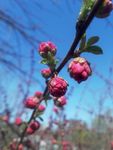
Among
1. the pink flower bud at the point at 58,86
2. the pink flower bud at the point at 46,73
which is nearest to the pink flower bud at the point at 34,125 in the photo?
the pink flower bud at the point at 46,73

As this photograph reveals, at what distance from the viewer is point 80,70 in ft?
3.16

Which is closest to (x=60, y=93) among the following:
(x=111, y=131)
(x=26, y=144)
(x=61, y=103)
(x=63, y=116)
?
(x=61, y=103)

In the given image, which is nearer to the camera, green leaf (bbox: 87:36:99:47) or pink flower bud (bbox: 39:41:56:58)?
green leaf (bbox: 87:36:99:47)

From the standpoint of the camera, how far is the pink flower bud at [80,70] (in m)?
0.96

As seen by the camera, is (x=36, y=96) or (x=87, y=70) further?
(x=36, y=96)

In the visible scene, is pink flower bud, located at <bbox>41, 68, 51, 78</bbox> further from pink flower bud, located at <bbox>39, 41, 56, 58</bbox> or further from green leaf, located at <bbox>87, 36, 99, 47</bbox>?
green leaf, located at <bbox>87, 36, 99, 47</bbox>

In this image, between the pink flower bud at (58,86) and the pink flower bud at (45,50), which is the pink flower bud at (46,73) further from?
the pink flower bud at (58,86)

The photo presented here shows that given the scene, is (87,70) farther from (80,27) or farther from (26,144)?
(26,144)

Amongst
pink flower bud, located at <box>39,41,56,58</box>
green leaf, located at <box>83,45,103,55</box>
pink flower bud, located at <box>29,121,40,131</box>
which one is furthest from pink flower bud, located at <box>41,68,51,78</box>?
pink flower bud, located at <box>29,121,40,131</box>

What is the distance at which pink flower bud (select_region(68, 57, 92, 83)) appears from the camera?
956 mm

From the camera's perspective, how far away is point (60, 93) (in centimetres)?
98

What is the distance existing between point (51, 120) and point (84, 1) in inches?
148

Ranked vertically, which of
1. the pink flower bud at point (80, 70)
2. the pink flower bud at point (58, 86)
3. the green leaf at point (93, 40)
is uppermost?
the green leaf at point (93, 40)

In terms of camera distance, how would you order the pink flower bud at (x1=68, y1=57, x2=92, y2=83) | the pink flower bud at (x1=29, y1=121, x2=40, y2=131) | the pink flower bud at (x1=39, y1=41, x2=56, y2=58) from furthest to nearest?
the pink flower bud at (x1=29, y1=121, x2=40, y2=131) < the pink flower bud at (x1=39, y1=41, x2=56, y2=58) < the pink flower bud at (x1=68, y1=57, x2=92, y2=83)
